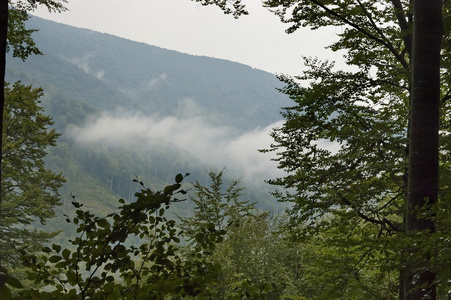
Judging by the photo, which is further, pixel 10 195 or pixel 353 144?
pixel 10 195

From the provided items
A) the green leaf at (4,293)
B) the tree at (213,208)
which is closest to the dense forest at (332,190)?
the green leaf at (4,293)

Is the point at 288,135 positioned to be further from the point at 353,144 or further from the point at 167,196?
the point at 167,196

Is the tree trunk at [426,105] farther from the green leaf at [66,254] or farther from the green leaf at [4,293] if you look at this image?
the green leaf at [4,293]

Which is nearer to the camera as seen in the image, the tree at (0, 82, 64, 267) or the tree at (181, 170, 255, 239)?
the tree at (0, 82, 64, 267)

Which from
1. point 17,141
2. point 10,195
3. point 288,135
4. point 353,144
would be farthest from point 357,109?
point 10,195

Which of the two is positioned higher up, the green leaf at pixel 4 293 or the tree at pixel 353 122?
the tree at pixel 353 122

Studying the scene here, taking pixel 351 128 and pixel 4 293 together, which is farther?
pixel 351 128

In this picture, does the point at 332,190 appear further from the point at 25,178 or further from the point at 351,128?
the point at 25,178

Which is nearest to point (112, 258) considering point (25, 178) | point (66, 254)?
point (66, 254)

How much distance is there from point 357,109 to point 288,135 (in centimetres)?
181

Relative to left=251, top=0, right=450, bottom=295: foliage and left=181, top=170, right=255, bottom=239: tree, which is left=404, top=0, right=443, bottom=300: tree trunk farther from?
left=181, top=170, right=255, bottom=239: tree

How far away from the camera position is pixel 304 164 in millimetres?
10797

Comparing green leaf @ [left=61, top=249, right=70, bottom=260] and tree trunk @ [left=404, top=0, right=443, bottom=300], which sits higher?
tree trunk @ [left=404, top=0, right=443, bottom=300]

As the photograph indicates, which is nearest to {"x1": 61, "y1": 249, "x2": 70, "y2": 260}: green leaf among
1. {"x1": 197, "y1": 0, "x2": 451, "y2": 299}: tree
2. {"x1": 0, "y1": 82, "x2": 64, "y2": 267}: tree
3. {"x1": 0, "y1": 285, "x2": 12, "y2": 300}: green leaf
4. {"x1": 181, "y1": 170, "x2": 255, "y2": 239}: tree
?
{"x1": 0, "y1": 285, "x2": 12, "y2": 300}: green leaf
